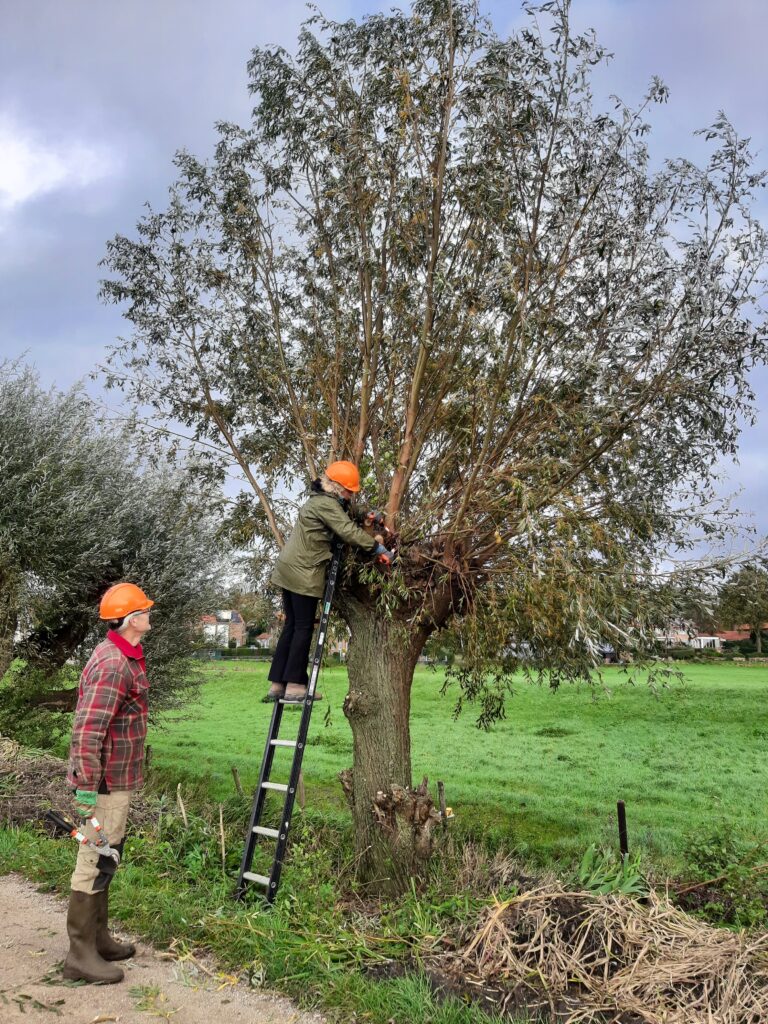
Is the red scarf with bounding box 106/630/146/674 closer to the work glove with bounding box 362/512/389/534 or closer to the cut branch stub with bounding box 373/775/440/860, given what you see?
the work glove with bounding box 362/512/389/534

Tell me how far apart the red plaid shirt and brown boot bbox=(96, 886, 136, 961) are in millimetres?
832

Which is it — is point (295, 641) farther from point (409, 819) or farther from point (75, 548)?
point (75, 548)

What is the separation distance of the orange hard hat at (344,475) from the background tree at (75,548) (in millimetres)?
6468

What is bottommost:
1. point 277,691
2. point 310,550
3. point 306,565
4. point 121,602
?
point 277,691

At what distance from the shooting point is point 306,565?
848 cm

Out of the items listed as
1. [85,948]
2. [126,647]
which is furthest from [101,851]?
[126,647]

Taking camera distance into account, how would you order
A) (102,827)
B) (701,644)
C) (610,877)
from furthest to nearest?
1. (701,644)
2. (610,877)
3. (102,827)

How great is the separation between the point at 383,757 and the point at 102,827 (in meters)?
4.08


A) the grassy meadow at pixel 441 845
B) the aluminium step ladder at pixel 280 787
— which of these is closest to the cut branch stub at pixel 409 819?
the grassy meadow at pixel 441 845

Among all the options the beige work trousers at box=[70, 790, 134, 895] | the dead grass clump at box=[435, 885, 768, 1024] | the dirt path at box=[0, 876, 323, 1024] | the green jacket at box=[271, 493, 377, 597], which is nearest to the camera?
the dirt path at box=[0, 876, 323, 1024]

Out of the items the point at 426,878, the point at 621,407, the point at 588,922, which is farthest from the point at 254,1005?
the point at 621,407

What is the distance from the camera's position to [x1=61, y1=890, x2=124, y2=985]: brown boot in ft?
18.5

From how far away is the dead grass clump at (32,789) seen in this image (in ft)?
36.3

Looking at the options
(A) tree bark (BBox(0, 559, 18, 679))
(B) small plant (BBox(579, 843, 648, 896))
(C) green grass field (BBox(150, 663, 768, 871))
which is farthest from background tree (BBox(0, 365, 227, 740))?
(B) small plant (BBox(579, 843, 648, 896))
